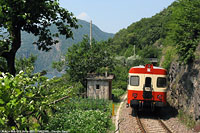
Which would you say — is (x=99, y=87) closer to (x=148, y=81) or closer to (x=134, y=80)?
(x=134, y=80)

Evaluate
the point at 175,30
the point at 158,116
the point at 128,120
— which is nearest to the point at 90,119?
the point at 128,120

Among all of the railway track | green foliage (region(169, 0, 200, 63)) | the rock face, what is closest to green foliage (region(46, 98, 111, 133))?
the railway track

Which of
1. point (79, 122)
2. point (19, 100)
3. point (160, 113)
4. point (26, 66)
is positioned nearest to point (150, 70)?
point (160, 113)

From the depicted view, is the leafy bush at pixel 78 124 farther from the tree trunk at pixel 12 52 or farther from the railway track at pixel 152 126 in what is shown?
the tree trunk at pixel 12 52

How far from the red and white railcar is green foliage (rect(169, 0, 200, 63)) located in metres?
2.01

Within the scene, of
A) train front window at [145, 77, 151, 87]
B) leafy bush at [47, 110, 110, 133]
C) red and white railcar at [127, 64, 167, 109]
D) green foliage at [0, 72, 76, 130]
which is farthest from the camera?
train front window at [145, 77, 151, 87]

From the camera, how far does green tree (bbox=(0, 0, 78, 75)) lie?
5.78 metres

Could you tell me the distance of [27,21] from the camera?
5.91 meters

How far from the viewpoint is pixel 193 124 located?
1145 cm

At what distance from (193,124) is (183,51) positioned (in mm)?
5078

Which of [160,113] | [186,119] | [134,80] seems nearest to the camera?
[186,119]

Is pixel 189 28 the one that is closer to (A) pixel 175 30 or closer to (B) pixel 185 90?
(A) pixel 175 30

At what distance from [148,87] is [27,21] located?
9.95 metres

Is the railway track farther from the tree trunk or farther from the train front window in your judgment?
the tree trunk
